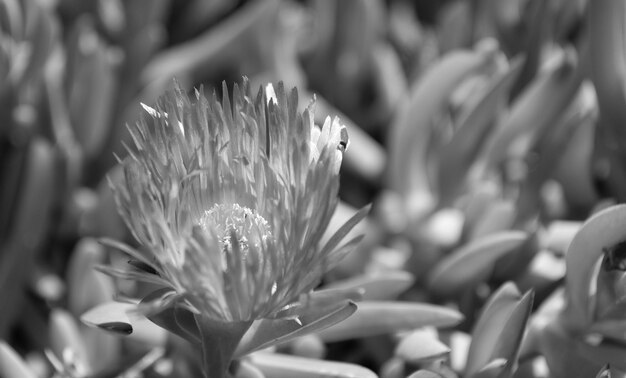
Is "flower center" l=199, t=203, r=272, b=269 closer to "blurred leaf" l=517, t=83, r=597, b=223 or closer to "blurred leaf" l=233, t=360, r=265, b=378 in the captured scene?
"blurred leaf" l=233, t=360, r=265, b=378

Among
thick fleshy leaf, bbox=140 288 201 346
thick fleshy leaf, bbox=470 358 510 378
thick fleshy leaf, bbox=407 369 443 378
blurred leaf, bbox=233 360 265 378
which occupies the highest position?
thick fleshy leaf, bbox=140 288 201 346

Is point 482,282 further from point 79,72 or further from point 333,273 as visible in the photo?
point 79,72

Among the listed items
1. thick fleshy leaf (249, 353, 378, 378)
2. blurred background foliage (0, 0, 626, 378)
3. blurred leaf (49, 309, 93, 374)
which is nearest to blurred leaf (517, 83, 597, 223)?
blurred background foliage (0, 0, 626, 378)

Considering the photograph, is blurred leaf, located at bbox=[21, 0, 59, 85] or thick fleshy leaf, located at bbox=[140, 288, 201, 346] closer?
thick fleshy leaf, located at bbox=[140, 288, 201, 346]

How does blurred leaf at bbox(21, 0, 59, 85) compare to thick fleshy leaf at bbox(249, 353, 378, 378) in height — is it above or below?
above

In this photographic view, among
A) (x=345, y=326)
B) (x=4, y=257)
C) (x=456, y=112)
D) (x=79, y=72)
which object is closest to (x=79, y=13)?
(x=79, y=72)

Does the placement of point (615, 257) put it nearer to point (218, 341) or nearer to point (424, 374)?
point (424, 374)
